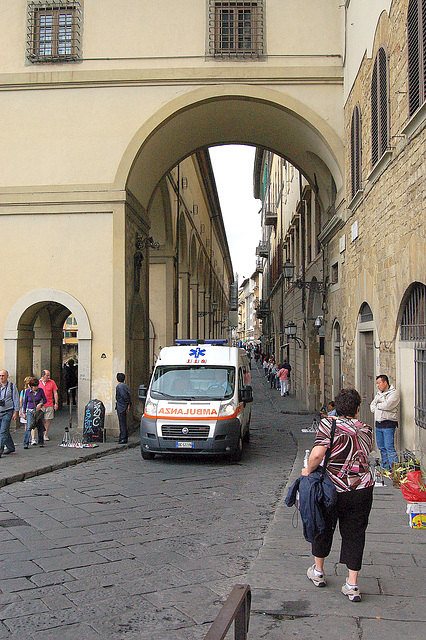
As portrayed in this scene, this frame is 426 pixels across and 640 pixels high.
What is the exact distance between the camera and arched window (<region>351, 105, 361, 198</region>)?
12.1 meters

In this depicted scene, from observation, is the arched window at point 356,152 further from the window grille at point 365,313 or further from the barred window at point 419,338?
the barred window at point 419,338

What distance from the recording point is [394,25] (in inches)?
339

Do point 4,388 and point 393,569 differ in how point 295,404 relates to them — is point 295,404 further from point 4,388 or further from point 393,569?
point 393,569

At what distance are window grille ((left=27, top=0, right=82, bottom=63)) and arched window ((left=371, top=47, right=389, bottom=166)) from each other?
7470mm

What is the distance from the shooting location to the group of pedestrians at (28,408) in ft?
33.5

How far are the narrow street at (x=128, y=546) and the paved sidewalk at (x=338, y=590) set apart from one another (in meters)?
0.28

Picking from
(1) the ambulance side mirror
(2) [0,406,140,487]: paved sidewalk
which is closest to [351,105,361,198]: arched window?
(1) the ambulance side mirror

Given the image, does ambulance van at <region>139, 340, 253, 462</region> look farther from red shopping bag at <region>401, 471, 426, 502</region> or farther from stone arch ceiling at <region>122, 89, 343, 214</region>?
stone arch ceiling at <region>122, 89, 343, 214</region>

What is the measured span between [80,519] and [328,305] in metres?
11.0

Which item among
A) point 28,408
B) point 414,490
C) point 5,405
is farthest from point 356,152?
point 5,405

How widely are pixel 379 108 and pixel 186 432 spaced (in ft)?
20.0

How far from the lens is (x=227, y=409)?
33.5ft

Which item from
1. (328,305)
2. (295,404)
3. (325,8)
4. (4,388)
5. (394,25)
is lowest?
(295,404)

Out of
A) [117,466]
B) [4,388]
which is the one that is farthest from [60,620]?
[4,388]
